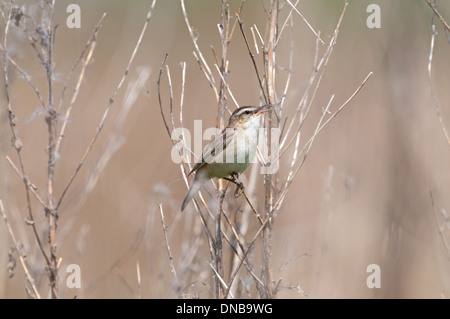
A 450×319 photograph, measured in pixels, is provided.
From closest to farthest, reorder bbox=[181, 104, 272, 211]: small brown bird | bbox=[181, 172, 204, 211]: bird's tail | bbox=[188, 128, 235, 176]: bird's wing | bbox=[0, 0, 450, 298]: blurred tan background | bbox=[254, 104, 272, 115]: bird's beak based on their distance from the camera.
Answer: bbox=[254, 104, 272, 115]: bird's beak
bbox=[181, 172, 204, 211]: bird's tail
bbox=[181, 104, 272, 211]: small brown bird
bbox=[188, 128, 235, 176]: bird's wing
bbox=[0, 0, 450, 298]: blurred tan background

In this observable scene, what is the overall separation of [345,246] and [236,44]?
16.6ft

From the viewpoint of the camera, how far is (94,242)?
22.1 feet

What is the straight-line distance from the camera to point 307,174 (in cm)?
724

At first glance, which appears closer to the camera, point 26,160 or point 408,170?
point 408,170

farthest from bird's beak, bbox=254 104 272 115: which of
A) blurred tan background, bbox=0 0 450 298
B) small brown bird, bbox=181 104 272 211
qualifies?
blurred tan background, bbox=0 0 450 298

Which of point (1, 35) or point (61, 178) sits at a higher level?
point (61, 178)

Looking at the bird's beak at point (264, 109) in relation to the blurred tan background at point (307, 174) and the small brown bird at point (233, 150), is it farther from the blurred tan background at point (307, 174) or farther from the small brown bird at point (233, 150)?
the blurred tan background at point (307, 174)

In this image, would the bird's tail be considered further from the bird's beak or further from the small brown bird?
the bird's beak

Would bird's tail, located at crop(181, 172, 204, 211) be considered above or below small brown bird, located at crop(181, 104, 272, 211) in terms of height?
below

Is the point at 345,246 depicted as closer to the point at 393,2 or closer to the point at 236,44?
the point at 393,2

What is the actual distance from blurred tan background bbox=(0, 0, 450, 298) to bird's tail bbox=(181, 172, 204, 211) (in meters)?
0.31

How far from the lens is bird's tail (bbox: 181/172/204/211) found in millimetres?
3252

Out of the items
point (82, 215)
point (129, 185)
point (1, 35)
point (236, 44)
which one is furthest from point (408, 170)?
point (236, 44)

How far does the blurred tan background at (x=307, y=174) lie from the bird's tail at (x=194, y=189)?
12.4 inches
